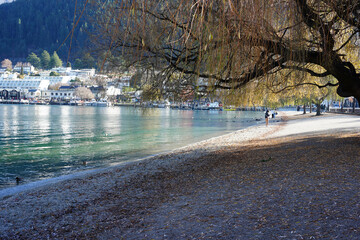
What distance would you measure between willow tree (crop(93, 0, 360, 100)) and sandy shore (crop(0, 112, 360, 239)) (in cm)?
192

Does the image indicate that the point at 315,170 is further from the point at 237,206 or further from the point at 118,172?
the point at 118,172

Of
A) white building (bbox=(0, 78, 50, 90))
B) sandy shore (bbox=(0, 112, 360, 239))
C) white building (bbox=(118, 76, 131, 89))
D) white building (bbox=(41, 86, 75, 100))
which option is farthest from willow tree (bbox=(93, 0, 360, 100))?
white building (bbox=(0, 78, 50, 90))

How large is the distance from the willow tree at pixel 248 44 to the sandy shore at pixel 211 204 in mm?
1916

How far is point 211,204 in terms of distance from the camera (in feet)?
17.4

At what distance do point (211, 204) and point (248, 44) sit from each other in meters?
2.72

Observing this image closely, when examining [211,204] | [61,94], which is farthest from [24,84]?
[211,204]

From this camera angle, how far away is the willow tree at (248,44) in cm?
370

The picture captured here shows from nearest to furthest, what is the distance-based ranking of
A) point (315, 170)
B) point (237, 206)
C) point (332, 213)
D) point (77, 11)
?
point (77, 11), point (332, 213), point (237, 206), point (315, 170)

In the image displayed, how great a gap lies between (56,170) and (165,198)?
885 cm

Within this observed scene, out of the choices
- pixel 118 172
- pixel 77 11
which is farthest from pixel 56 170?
pixel 77 11

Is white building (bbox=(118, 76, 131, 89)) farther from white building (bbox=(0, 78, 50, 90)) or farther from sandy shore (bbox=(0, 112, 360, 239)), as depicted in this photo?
white building (bbox=(0, 78, 50, 90))

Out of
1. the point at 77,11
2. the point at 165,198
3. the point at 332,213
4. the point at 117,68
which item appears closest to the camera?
the point at 77,11

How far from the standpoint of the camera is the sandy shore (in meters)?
4.02

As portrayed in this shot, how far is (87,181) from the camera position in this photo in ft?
32.1
